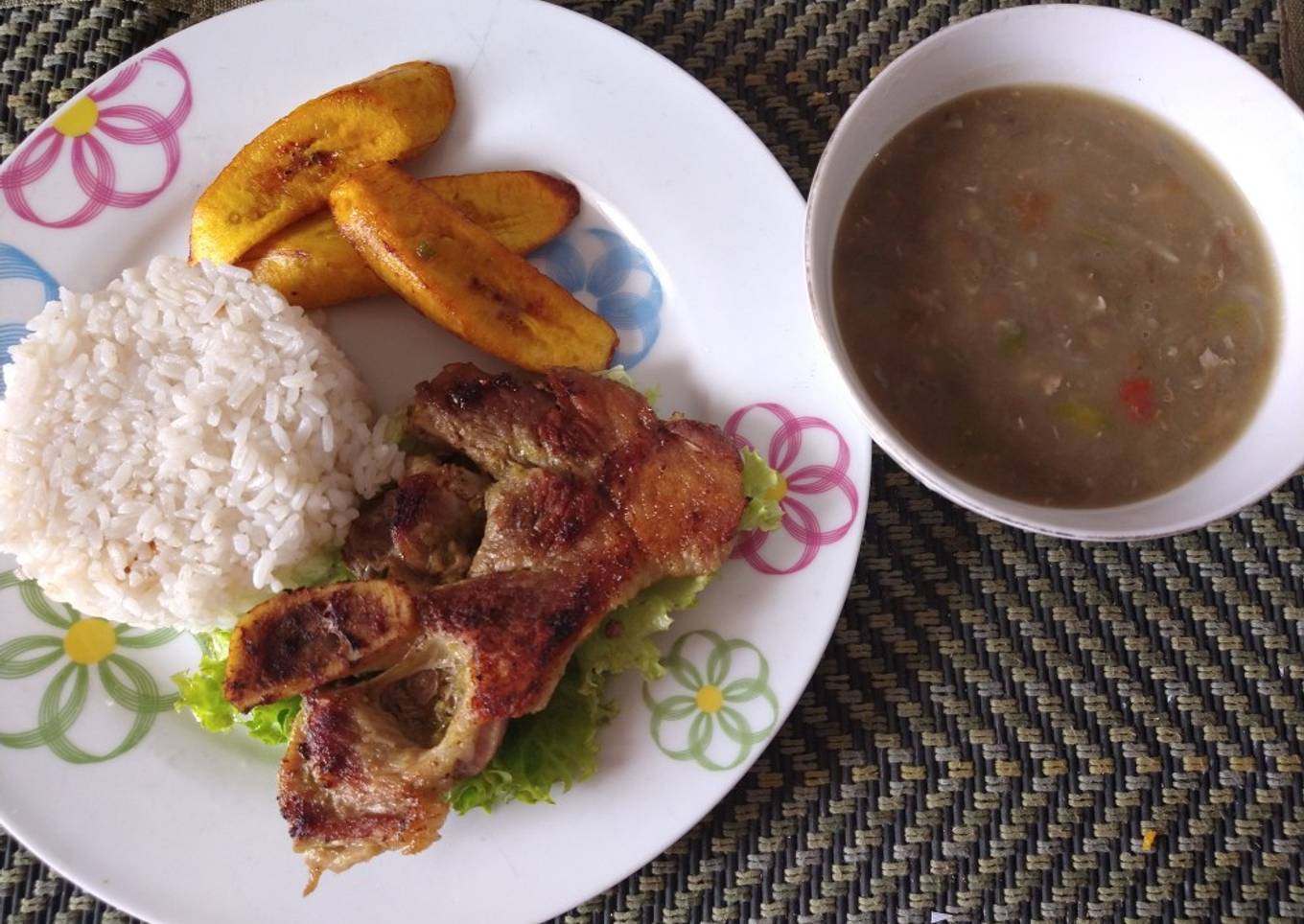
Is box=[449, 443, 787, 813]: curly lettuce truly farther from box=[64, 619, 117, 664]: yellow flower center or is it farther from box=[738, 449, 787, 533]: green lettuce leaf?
box=[64, 619, 117, 664]: yellow flower center

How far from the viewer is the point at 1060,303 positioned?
6.64ft

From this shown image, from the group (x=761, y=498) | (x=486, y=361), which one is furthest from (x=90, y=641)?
(x=761, y=498)

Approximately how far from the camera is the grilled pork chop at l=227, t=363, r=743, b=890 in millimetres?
2084

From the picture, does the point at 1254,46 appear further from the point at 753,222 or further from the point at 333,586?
the point at 333,586

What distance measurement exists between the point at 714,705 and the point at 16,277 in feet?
6.12

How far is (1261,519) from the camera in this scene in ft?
8.20

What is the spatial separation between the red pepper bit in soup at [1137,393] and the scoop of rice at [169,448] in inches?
65.5

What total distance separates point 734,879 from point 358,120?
1.94 metres

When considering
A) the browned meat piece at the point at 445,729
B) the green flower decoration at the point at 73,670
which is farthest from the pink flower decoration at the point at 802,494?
the green flower decoration at the point at 73,670

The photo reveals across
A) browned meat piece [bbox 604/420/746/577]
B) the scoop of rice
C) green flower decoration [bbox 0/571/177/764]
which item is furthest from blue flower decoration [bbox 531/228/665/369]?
green flower decoration [bbox 0/571/177/764]

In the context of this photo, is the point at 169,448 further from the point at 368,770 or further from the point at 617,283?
the point at 617,283

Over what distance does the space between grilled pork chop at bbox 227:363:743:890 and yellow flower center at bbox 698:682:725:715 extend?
0.28m

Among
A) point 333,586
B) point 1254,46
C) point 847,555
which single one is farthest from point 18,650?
point 1254,46

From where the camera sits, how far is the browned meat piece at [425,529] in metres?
2.20
